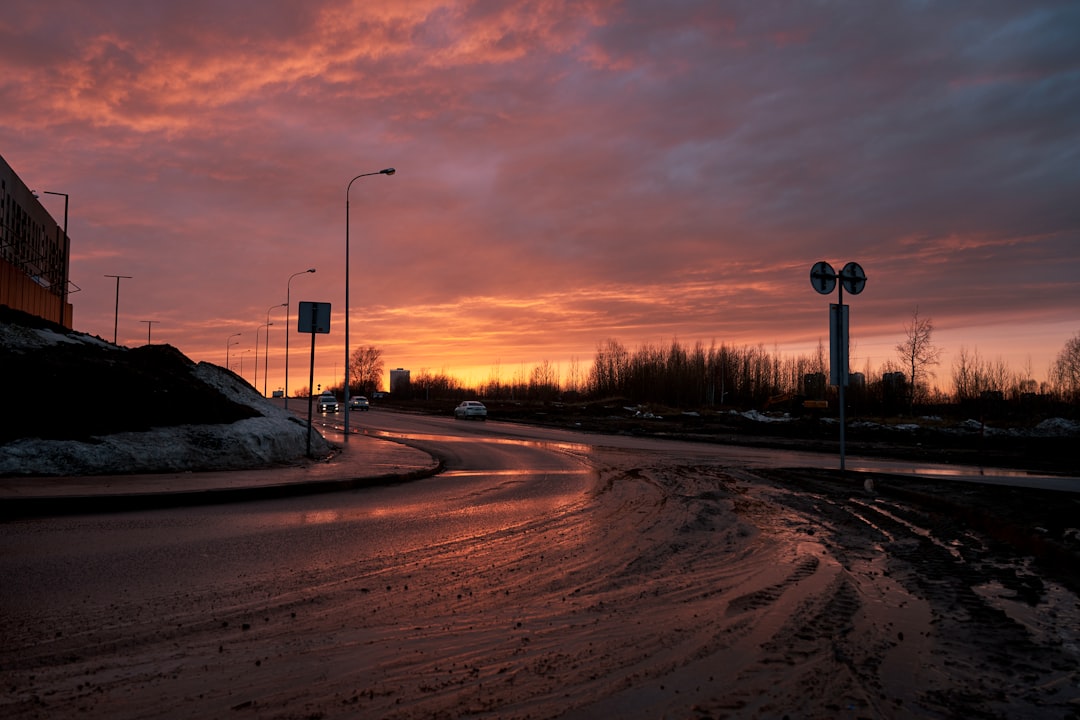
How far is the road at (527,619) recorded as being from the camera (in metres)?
3.84

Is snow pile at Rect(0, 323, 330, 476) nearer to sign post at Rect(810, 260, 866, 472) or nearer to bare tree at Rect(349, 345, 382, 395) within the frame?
sign post at Rect(810, 260, 866, 472)

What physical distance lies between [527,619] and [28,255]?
153 feet

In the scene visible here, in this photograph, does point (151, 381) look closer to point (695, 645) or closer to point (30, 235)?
point (695, 645)

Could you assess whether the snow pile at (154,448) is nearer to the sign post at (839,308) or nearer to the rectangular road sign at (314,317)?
the rectangular road sign at (314,317)

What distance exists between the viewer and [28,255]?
41219mm

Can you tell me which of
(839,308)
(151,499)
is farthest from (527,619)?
(839,308)

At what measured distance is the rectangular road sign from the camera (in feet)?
62.5

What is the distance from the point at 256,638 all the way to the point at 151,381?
1440cm

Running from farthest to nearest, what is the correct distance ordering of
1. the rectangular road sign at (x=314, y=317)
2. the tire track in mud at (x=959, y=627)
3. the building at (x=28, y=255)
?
the building at (x=28, y=255), the rectangular road sign at (x=314, y=317), the tire track in mud at (x=959, y=627)

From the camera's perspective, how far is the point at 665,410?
238ft

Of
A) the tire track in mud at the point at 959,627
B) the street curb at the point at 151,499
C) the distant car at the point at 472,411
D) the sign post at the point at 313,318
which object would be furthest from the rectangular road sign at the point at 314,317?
the distant car at the point at 472,411

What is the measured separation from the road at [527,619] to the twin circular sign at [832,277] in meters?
8.25

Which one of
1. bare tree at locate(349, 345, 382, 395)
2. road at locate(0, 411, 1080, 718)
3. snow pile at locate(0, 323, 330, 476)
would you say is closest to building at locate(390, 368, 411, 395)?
bare tree at locate(349, 345, 382, 395)

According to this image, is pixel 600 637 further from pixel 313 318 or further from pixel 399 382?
pixel 399 382
